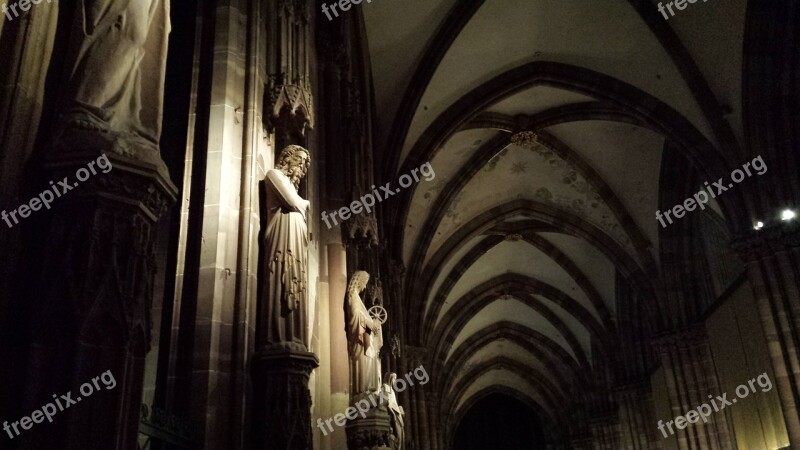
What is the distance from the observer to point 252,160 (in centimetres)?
581

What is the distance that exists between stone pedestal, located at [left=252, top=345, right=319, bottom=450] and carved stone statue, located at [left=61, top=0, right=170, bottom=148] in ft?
7.20

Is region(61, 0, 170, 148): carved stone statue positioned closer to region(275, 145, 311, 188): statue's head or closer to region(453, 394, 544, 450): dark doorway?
region(275, 145, 311, 188): statue's head

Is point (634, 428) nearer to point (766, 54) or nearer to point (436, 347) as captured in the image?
point (436, 347)

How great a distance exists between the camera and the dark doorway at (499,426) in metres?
37.2

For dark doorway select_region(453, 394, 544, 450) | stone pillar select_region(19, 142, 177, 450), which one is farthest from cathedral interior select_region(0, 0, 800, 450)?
dark doorway select_region(453, 394, 544, 450)

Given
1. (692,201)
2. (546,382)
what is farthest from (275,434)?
(546,382)

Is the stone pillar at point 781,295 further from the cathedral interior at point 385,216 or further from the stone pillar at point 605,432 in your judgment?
the stone pillar at point 605,432

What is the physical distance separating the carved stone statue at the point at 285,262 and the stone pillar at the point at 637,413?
19.3m

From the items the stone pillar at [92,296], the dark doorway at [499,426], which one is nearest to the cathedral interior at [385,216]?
the stone pillar at [92,296]

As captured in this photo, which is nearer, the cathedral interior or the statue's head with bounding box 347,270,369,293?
the cathedral interior

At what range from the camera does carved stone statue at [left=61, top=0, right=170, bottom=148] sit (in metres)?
3.15

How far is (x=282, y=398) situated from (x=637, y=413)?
66.5ft

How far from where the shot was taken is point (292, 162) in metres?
5.96

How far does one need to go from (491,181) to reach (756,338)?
774 centimetres
